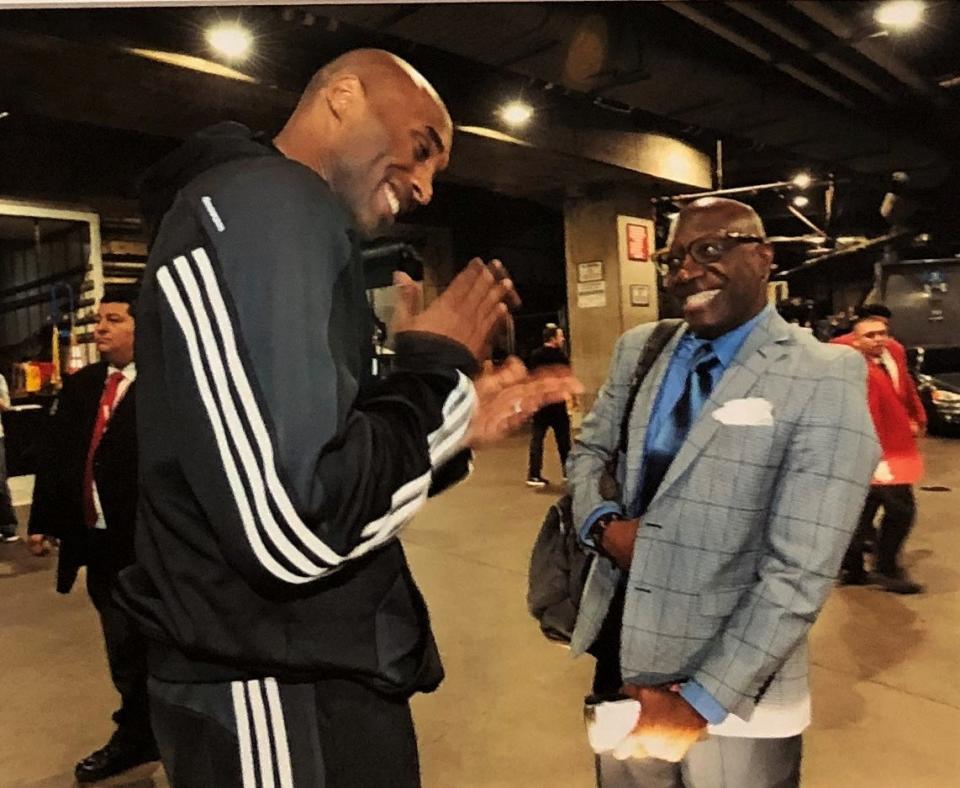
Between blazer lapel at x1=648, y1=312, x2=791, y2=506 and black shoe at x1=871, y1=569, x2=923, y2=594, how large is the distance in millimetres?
4140

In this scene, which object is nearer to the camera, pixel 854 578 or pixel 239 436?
pixel 239 436

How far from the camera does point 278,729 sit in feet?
3.67

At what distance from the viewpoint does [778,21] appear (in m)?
7.46

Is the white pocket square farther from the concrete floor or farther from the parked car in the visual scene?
the parked car

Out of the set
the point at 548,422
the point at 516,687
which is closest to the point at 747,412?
the point at 516,687

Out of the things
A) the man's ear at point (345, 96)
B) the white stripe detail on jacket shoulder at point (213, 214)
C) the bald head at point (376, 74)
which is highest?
the bald head at point (376, 74)

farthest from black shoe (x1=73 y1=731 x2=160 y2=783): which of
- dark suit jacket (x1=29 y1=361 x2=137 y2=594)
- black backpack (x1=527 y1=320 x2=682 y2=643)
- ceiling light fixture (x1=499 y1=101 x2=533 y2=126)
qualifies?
ceiling light fixture (x1=499 y1=101 x2=533 y2=126)

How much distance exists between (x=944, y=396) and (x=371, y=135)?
13.0 m

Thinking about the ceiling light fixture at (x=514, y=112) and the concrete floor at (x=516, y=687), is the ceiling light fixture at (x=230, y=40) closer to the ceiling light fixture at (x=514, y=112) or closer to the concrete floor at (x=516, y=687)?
the ceiling light fixture at (x=514, y=112)

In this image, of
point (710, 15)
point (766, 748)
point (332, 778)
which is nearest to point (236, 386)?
point (332, 778)

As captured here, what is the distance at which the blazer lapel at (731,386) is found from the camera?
180 cm

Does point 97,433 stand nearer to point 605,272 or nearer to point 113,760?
point 113,760

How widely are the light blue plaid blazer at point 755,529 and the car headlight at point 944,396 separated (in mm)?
11891

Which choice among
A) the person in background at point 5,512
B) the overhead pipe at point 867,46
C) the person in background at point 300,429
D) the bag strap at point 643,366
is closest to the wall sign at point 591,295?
the overhead pipe at point 867,46
